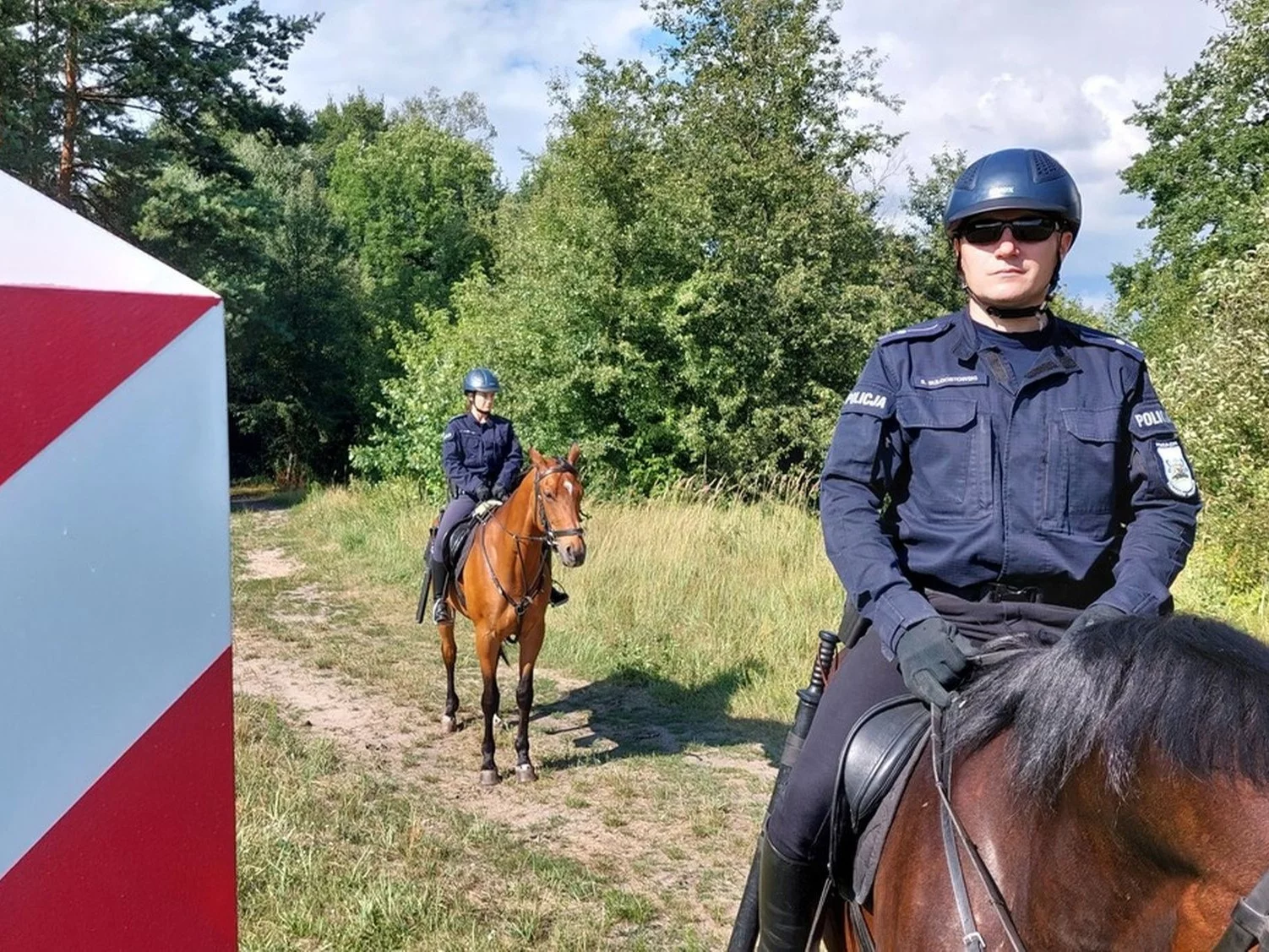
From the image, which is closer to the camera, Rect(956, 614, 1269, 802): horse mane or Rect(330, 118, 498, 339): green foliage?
Rect(956, 614, 1269, 802): horse mane

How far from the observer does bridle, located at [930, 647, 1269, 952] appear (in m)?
1.31

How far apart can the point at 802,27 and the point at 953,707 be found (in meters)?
19.0

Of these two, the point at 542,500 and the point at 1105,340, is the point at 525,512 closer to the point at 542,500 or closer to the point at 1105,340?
the point at 542,500

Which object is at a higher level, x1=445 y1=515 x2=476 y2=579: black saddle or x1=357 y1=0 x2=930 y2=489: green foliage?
x1=357 y1=0 x2=930 y2=489: green foliage

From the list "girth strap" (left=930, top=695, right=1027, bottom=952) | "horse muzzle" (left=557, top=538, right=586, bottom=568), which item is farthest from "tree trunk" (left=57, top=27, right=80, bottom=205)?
"girth strap" (left=930, top=695, right=1027, bottom=952)

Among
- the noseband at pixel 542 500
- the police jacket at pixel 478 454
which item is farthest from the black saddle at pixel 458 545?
the noseband at pixel 542 500

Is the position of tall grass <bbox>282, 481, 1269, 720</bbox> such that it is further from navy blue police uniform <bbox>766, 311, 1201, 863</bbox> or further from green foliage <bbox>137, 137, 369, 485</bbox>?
green foliage <bbox>137, 137, 369, 485</bbox>

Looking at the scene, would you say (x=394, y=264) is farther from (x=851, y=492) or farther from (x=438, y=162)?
(x=851, y=492)

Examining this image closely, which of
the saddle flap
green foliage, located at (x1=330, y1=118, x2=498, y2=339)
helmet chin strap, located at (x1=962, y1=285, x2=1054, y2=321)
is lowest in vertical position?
the saddle flap

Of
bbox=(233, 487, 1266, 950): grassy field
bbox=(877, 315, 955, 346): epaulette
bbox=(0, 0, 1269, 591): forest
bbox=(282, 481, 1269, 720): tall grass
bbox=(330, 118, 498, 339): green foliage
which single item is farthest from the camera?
bbox=(330, 118, 498, 339): green foliage

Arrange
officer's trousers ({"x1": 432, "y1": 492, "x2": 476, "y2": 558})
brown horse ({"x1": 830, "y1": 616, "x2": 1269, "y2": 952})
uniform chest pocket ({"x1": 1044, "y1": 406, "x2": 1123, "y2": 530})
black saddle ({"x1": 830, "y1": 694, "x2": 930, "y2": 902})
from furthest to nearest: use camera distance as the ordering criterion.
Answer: officer's trousers ({"x1": 432, "y1": 492, "x2": 476, "y2": 558}) < uniform chest pocket ({"x1": 1044, "y1": 406, "x2": 1123, "y2": 530}) < black saddle ({"x1": 830, "y1": 694, "x2": 930, "y2": 902}) < brown horse ({"x1": 830, "y1": 616, "x2": 1269, "y2": 952})

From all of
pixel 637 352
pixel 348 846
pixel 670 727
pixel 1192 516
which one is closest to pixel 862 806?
pixel 1192 516

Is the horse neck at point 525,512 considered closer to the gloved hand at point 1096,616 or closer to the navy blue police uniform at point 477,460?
the navy blue police uniform at point 477,460

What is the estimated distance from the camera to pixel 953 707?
6.82ft
